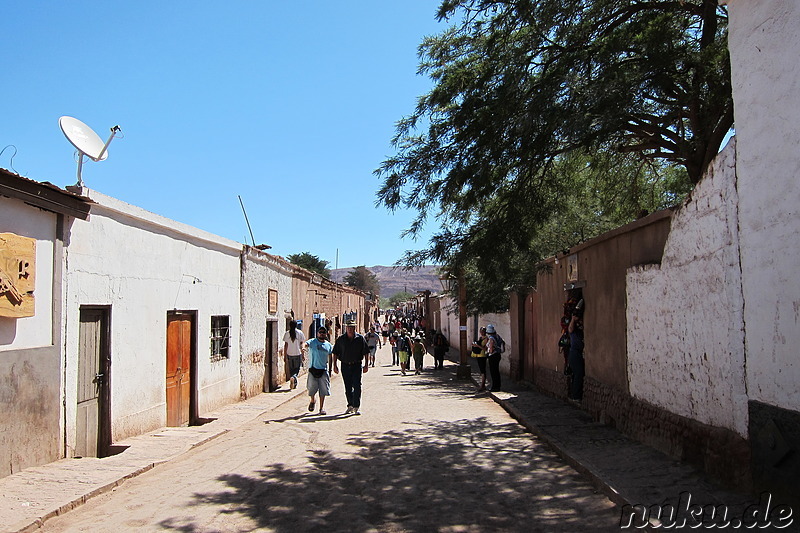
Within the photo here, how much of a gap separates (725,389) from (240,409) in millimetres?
9408

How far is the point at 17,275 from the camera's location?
6.70 m

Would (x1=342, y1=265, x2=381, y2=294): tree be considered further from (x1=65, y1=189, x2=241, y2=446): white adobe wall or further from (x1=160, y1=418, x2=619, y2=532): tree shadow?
(x1=160, y1=418, x2=619, y2=532): tree shadow

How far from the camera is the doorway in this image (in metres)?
10.8

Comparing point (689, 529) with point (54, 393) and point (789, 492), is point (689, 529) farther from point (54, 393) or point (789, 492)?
point (54, 393)

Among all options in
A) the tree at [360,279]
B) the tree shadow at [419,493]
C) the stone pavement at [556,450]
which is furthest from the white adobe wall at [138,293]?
the tree at [360,279]

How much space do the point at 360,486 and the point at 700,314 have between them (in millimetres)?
3892

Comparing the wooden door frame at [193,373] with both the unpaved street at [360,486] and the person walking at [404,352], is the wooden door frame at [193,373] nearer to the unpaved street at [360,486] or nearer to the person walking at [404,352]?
the unpaved street at [360,486]

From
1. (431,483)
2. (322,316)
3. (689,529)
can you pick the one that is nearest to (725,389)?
(689,529)

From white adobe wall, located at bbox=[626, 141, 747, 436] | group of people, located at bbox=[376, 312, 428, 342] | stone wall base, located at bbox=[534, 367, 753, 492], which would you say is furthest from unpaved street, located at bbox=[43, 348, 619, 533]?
group of people, located at bbox=[376, 312, 428, 342]

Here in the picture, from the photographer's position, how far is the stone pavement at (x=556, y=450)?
5695 millimetres

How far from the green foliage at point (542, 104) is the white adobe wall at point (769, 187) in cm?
317

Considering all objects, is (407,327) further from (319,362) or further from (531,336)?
(319,362)

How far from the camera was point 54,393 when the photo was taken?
7.34m

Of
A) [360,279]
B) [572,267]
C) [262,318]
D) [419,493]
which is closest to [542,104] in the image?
[572,267]
